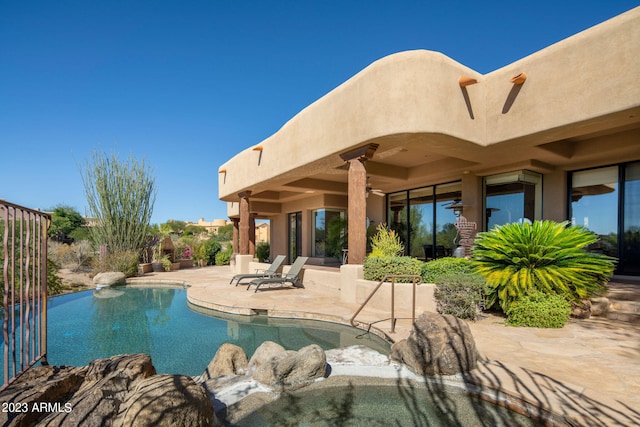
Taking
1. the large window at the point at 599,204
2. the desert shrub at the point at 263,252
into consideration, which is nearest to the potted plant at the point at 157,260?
the desert shrub at the point at 263,252

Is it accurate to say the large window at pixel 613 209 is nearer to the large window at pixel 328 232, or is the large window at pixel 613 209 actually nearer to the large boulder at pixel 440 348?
the large boulder at pixel 440 348

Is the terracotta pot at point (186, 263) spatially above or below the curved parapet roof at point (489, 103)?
below

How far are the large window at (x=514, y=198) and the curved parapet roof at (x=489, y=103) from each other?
30.1 inches

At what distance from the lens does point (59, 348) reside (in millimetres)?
5422

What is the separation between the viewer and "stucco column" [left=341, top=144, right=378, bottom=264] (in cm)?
753

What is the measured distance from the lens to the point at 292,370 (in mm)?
3637

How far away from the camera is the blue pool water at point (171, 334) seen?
5.02 m

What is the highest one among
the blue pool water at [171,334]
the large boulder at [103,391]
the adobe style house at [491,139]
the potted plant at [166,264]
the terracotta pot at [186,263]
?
the adobe style house at [491,139]

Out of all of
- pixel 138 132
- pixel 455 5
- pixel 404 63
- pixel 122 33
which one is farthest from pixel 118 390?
pixel 138 132

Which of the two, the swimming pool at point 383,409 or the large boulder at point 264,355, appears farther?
the large boulder at point 264,355

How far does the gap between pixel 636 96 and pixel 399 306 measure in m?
5.45

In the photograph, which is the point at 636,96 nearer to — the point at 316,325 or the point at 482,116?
the point at 482,116

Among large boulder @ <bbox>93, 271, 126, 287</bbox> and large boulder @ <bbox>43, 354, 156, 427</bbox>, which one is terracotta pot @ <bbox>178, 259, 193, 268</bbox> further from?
large boulder @ <bbox>43, 354, 156, 427</bbox>

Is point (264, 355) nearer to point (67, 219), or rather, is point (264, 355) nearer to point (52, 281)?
point (52, 281)
